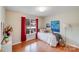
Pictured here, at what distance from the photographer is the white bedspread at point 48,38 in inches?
57.4

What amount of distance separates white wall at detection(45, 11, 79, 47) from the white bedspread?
187 mm

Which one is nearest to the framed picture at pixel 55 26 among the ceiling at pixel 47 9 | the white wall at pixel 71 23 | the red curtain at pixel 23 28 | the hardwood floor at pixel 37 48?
the white wall at pixel 71 23

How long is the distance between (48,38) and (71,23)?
473mm

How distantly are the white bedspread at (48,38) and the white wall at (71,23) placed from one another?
187 mm

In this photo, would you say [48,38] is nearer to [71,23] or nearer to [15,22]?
[71,23]

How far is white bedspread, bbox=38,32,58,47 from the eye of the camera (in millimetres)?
1457

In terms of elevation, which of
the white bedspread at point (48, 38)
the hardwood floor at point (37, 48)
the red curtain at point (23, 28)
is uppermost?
the red curtain at point (23, 28)

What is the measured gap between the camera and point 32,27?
1.52 meters

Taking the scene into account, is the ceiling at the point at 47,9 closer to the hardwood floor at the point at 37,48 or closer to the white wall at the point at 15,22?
the white wall at the point at 15,22

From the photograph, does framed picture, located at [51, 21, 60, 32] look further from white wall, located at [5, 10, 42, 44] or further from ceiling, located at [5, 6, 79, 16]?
white wall, located at [5, 10, 42, 44]

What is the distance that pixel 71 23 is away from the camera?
1.39 meters

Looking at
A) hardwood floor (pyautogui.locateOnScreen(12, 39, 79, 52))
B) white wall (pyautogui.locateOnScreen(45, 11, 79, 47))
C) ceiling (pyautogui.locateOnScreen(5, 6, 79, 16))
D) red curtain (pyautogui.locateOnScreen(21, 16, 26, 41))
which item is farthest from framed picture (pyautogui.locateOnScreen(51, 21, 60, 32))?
red curtain (pyautogui.locateOnScreen(21, 16, 26, 41))
